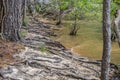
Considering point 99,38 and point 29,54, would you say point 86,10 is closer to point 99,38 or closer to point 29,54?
point 99,38

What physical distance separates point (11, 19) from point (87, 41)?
316 inches

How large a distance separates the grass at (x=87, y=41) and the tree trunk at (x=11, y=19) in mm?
4383

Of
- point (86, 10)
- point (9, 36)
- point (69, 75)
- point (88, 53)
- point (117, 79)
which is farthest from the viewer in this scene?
point (86, 10)

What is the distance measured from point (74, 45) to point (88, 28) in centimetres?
665

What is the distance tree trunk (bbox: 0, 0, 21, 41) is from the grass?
4383 millimetres

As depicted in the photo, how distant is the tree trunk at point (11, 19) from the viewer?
8914mm

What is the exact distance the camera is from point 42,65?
7.86m

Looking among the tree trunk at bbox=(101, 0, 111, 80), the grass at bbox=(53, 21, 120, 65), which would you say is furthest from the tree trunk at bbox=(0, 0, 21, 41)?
the grass at bbox=(53, 21, 120, 65)

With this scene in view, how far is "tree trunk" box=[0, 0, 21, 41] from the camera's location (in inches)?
351

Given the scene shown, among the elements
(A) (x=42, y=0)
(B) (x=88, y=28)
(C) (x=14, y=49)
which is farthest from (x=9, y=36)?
(A) (x=42, y=0)

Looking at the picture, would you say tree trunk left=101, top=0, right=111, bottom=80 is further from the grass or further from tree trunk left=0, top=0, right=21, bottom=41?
the grass

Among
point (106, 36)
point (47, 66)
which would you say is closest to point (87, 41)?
point (47, 66)

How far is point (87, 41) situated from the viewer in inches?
644

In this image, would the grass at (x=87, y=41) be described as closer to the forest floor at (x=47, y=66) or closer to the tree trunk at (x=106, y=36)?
the forest floor at (x=47, y=66)
